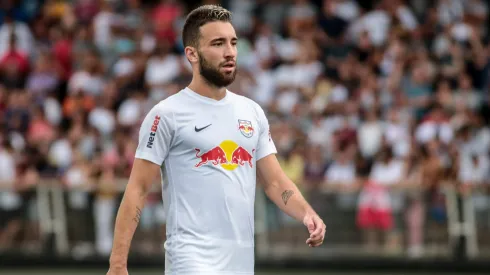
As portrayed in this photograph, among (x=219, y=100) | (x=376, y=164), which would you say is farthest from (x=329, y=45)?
(x=219, y=100)

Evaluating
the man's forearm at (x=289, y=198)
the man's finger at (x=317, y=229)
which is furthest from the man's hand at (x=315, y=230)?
the man's forearm at (x=289, y=198)

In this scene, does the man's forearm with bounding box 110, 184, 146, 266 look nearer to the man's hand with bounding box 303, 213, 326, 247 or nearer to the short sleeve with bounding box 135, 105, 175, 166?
the short sleeve with bounding box 135, 105, 175, 166

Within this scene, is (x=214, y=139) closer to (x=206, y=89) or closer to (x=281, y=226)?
(x=206, y=89)

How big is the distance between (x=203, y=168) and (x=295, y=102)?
10.6 m

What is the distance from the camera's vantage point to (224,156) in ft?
18.8

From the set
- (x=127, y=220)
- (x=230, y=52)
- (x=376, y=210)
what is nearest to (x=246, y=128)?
(x=230, y=52)

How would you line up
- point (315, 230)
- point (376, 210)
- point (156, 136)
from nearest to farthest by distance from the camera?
point (315, 230), point (156, 136), point (376, 210)

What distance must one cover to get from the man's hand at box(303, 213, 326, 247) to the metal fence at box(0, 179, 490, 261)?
8.02 m

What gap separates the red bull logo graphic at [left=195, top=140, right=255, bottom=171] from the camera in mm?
5723

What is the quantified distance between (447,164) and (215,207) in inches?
352

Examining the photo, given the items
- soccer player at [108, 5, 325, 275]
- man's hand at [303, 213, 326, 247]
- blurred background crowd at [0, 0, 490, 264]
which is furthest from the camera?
blurred background crowd at [0, 0, 490, 264]

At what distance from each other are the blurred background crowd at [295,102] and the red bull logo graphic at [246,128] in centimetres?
795

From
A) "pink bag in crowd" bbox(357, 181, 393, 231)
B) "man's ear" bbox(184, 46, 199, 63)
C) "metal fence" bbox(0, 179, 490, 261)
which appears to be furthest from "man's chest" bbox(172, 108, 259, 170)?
"pink bag in crowd" bbox(357, 181, 393, 231)

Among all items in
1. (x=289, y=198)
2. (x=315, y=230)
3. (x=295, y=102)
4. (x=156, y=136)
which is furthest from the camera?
(x=295, y=102)
